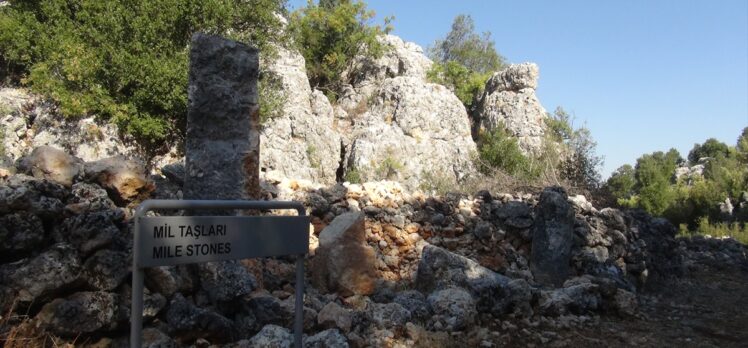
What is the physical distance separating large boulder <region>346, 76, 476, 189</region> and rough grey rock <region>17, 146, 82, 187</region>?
13119mm

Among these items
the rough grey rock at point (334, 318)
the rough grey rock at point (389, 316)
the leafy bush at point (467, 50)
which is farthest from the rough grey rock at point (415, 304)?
the leafy bush at point (467, 50)

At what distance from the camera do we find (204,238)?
2.47m

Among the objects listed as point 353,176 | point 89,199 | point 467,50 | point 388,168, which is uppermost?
point 467,50

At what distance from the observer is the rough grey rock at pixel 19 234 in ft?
11.5

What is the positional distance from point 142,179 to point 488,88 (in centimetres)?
2059

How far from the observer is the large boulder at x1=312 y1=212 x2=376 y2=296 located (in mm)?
5641

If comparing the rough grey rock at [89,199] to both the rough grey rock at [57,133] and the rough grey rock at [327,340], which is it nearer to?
the rough grey rock at [327,340]

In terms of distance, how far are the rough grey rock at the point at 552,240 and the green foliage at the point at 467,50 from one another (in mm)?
29057

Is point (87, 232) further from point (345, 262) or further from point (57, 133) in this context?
point (57, 133)

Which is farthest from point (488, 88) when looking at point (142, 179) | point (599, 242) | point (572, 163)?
point (142, 179)

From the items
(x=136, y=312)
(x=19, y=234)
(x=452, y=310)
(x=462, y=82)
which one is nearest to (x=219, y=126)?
(x=19, y=234)

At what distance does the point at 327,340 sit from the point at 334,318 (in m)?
0.42

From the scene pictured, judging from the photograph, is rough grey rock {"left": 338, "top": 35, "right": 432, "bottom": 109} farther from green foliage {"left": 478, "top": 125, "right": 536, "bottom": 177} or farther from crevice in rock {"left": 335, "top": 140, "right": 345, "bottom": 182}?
green foliage {"left": 478, "top": 125, "right": 536, "bottom": 177}

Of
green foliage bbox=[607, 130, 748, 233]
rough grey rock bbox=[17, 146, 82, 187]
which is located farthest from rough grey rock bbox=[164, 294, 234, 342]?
green foliage bbox=[607, 130, 748, 233]
